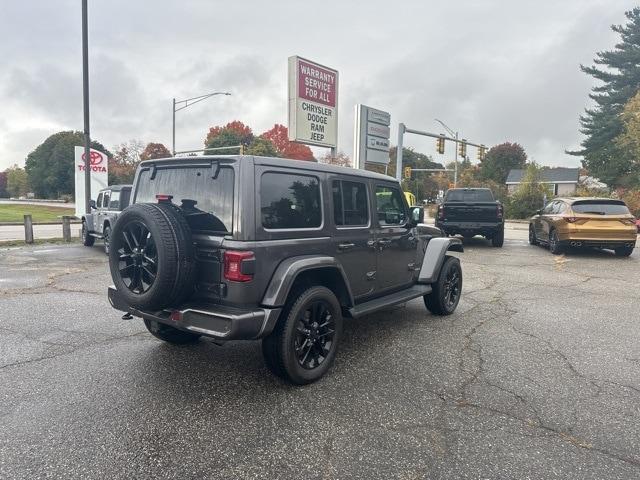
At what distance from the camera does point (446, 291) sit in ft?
19.6

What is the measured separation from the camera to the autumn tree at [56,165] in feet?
237

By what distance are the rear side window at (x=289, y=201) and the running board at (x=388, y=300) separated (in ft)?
3.17

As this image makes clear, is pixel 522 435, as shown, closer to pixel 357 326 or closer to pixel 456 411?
pixel 456 411

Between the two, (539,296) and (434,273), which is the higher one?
(434,273)

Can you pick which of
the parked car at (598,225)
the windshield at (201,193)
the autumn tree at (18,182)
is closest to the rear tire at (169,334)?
the windshield at (201,193)

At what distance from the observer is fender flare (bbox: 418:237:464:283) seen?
5539 millimetres

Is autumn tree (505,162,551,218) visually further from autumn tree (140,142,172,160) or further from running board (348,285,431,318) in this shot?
autumn tree (140,142,172,160)

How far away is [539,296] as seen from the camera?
7.33 metres

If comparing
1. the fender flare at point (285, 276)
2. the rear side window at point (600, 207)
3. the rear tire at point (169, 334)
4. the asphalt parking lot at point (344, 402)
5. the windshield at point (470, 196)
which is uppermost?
the windshield at point (470, 196)

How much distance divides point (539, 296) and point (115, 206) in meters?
10.3

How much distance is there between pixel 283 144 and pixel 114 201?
66.1 m

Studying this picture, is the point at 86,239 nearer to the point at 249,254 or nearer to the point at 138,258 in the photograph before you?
the point at 138,258

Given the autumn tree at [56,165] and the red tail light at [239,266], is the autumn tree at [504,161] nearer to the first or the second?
the autumn tree at [56,165]

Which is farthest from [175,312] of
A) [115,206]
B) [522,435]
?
[115,206]
